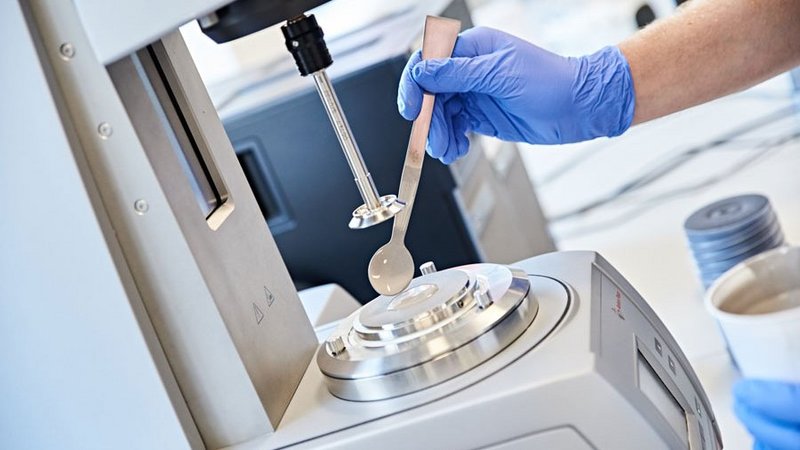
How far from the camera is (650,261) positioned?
5.93 ft

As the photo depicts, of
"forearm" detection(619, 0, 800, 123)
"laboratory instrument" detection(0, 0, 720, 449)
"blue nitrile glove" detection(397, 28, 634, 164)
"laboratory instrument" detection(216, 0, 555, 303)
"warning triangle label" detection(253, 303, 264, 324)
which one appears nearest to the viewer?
"laboratory instrument" detection(0, 0, 720, 449)

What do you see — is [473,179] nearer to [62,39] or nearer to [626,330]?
[626,330]

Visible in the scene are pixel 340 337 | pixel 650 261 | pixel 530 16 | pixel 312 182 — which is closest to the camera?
pixel 340 337

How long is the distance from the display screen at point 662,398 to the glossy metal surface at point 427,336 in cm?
10

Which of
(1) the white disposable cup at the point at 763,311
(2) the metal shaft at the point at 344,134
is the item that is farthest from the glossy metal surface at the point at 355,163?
(1) the white disposable cup at the point at 763,311

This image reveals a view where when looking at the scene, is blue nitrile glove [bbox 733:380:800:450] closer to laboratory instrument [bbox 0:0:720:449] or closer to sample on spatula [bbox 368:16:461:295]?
laboratory instrument [bbox 0:0:720:449]

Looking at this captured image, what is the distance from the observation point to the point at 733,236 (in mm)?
1530

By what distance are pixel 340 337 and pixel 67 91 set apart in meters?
0.29

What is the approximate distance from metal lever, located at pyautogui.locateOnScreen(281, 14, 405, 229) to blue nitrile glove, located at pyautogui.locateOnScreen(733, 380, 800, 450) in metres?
0.40

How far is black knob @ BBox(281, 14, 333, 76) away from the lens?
0.70 metres

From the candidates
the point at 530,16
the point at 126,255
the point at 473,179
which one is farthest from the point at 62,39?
the point at 530,16

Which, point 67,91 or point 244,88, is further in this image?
point 244,88

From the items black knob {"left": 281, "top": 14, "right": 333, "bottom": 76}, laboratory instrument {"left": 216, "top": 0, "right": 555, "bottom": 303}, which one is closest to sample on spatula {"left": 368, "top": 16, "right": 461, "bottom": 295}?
black knob {"left": 281, "top": 14, "right": 333, "bottom": 76}

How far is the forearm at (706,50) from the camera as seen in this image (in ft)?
3.66
